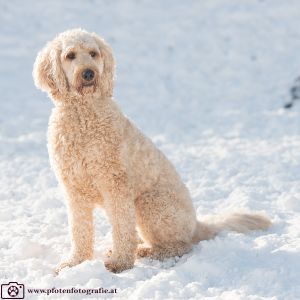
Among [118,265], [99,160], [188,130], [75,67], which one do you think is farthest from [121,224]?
[188,130]

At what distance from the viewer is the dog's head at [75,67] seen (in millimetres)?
4438

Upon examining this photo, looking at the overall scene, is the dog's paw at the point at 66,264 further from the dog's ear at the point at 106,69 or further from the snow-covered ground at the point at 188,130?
the dog's ear at the point at 106,69

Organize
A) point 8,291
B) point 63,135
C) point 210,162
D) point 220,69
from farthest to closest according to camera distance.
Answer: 1. point 220,69
2. point 210,162
3. point 63,135
4. point 8,291

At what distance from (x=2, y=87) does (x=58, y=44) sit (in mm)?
6596

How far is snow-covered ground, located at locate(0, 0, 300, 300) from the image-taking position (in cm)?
431

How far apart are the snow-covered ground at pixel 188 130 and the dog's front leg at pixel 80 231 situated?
9.0 inches

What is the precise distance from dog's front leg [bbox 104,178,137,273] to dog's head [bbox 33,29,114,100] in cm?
76

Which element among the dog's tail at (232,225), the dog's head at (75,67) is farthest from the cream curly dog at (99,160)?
the dog's tail at (232,225)

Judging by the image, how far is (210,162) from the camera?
25.4ft

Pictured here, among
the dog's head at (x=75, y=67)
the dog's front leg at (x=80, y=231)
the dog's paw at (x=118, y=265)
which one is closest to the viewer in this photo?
the dog's head at (x=75, y=67)

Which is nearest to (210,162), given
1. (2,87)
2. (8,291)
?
(8,291)

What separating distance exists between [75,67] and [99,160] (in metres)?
0.72

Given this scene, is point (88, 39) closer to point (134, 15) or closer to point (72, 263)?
point (72, 263)

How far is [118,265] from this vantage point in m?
4.58
